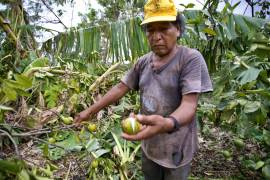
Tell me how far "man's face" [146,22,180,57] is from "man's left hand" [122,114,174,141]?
0.52 metres

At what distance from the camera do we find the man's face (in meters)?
1.65

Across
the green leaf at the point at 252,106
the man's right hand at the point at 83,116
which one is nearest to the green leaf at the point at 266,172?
the green leaf at the point at 252,106

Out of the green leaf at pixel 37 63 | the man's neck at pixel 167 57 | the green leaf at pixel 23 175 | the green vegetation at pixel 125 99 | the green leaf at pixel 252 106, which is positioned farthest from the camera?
the green leaf at pixel 37 63

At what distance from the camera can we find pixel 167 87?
174cm

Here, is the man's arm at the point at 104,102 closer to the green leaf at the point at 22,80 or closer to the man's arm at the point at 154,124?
the man's arm at the point at 154,124

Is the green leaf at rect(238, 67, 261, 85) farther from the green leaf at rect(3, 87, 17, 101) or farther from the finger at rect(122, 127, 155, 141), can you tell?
the green leaf at rect(3, 87, 17, 101)

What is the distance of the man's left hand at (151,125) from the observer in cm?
125

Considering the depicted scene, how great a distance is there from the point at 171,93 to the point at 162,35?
0.30 meters

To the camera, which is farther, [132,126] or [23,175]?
[132,126]

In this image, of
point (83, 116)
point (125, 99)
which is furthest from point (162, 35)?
point (125, 99)

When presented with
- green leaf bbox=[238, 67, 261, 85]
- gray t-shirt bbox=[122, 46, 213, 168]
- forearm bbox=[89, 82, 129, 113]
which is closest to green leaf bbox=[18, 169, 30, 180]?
gray t-shirt bbox=[122, 46, 213, 168]

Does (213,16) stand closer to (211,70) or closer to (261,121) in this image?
(211,70)

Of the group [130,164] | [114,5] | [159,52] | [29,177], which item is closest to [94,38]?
[130,164]

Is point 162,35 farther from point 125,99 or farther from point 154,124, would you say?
point 125,99
